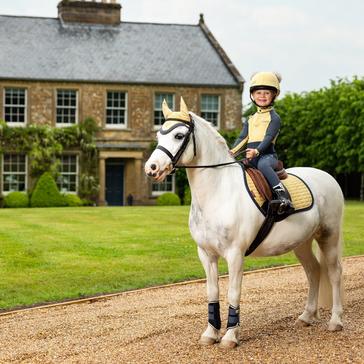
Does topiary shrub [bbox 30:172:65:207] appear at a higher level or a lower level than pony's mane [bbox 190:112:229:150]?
lower

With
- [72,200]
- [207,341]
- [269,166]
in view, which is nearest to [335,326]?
[207,341]

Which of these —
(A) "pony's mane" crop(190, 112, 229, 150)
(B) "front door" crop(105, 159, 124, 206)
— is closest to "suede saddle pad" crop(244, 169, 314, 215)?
(A) "pony's mane" crop(190, 112, 229, 150)

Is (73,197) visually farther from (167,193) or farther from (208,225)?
(208,225)

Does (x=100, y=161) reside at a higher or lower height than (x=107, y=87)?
lower

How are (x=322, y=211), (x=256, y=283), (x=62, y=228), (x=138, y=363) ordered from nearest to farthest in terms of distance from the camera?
(x=138, y=363) → (x=322, y=211) → (x=256, y=283) → (x=62, y=228)

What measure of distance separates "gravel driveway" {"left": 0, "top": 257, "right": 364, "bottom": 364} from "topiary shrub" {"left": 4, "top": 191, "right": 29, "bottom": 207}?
78.8 ft

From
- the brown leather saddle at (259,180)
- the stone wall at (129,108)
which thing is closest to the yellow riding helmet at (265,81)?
the brown leather saddle at (259,180)

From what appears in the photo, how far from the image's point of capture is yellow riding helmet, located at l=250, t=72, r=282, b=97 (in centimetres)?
824

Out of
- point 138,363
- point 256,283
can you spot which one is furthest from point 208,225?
point 256,283

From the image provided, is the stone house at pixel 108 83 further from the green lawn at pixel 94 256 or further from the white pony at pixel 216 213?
the white pony at pixel 216 213

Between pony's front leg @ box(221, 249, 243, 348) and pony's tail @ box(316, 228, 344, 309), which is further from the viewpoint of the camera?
pony's tail @ box(316, 228, 344, 309)

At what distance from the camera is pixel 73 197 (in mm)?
35875

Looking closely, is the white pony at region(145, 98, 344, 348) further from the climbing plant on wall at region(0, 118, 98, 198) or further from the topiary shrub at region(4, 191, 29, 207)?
the climbing plant on wall at region(0, 118, 98, 198)

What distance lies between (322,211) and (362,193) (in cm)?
3227
